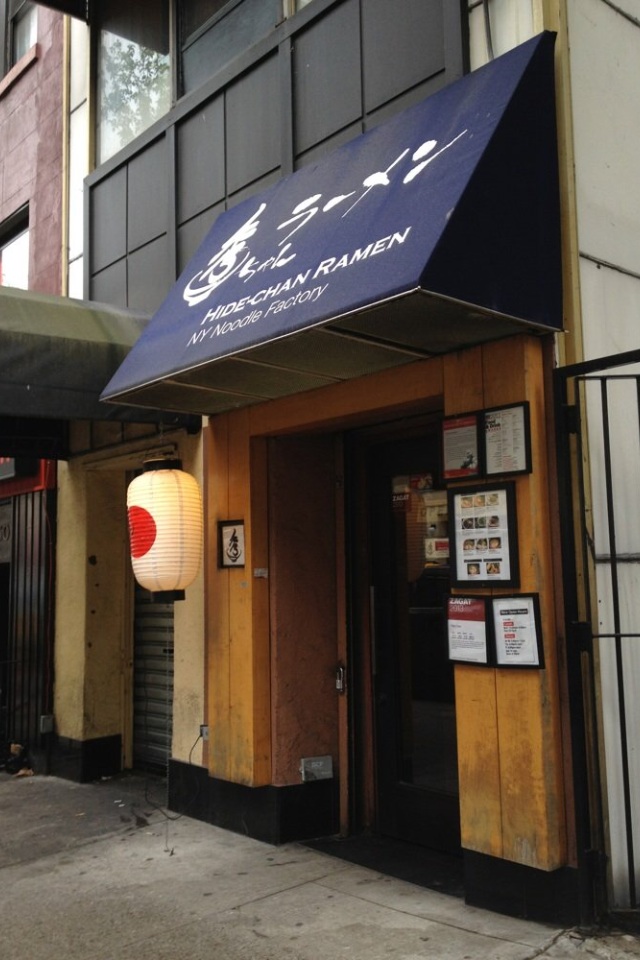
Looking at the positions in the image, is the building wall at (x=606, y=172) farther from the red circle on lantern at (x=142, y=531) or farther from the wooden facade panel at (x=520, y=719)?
the red circle on lantern at (x=142, y=531)

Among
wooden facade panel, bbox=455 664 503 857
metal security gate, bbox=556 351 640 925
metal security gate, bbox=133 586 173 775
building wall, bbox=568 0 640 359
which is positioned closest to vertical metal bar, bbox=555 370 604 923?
metal security gate, bbox=556 351 640 925

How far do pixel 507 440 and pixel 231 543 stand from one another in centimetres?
261

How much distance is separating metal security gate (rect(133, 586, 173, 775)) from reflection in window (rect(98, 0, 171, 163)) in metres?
4.61

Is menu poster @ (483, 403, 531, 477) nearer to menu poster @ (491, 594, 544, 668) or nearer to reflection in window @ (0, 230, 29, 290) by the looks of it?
menu poster @ (491, 594, 544, 668)

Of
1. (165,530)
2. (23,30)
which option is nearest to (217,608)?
(165,530)

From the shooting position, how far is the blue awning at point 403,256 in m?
4.27

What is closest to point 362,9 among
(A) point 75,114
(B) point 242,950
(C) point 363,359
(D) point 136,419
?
(C) point 363,359

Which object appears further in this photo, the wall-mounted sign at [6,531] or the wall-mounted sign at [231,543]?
the wall-mounted sign at [6,531]

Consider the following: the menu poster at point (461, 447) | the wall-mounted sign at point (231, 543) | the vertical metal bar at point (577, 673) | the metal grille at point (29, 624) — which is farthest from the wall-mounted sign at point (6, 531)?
the vertical metal bar at point (577, 673)

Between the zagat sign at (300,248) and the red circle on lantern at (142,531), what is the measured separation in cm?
136

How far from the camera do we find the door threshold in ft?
17.5

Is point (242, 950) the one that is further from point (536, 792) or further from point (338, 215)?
point (338, 215)

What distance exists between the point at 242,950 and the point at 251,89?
238 inches

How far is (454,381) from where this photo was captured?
5.07 meters
